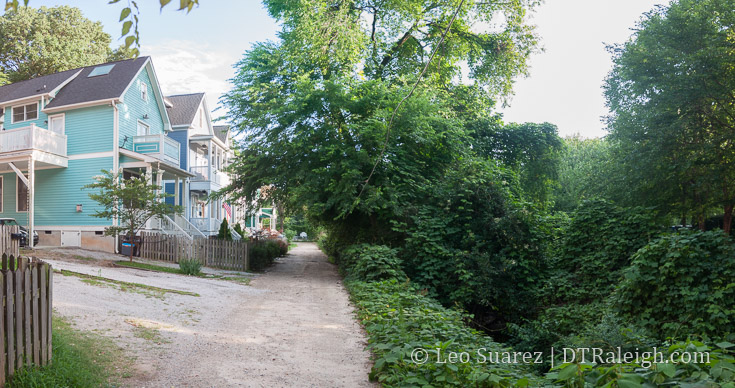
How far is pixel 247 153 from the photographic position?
18.0 meters

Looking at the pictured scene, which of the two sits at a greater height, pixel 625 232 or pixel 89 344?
pixel 625 232

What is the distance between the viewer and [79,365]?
14.3ft

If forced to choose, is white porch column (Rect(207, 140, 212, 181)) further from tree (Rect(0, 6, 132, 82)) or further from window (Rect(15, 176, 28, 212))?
tree (Rect(0, 6, 132, 82))

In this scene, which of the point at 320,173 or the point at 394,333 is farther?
the point at 320,173

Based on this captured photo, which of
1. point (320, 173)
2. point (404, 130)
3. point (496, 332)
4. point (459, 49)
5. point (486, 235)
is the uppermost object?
point (459, 49)

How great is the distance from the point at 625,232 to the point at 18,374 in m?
12.6

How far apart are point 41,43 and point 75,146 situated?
18.8 metres

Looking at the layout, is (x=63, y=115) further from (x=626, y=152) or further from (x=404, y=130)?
(x=626, y=152)

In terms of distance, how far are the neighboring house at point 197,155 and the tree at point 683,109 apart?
19.6 meters

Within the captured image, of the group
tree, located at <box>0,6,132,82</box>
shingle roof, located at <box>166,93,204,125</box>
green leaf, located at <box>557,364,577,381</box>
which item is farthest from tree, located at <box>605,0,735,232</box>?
tree, located at <box>0,6,132,82</box>

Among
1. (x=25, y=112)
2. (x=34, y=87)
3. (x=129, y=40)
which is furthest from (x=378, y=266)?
(x=34, y=87)

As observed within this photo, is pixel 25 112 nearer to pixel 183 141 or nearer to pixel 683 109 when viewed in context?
pixel 183 141

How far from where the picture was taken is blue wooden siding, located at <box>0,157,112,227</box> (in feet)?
65.7

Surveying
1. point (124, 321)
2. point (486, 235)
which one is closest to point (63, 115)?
point (124, 321)
